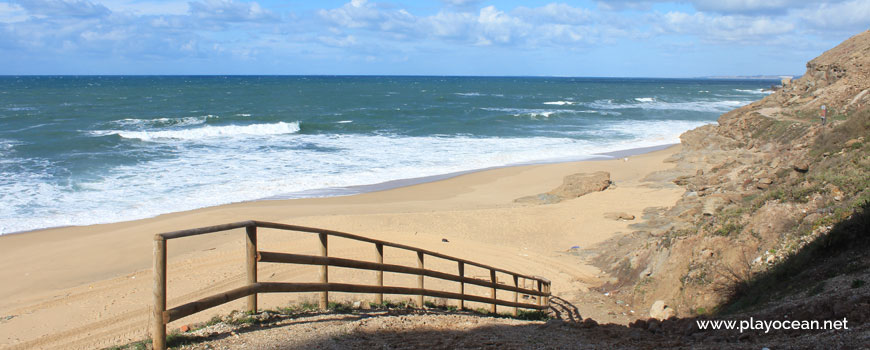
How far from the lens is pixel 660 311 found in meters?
8.45

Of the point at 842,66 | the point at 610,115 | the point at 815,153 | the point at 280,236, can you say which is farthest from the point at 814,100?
the point at 610,115

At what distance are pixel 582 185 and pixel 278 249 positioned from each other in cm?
982

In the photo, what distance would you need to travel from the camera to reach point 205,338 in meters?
4.38

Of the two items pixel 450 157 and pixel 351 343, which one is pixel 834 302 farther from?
pixel 450 157

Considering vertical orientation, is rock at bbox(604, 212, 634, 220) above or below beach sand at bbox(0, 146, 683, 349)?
above

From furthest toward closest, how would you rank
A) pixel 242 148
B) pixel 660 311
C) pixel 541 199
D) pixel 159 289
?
pixel 242 148
pixel 541 199
pixel 660 311
pixel 159 289

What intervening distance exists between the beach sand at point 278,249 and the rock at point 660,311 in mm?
648

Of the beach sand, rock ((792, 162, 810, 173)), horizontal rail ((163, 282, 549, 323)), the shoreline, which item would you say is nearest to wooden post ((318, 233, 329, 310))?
horizontal rail ((163, 282, 549, 323))

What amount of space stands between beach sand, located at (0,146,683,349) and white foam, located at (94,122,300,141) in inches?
796

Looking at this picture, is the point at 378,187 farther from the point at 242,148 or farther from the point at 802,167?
the point at 802,167

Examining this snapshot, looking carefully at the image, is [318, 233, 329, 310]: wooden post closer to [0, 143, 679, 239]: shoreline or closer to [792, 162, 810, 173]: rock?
[792, 162, 810, 173]: rock

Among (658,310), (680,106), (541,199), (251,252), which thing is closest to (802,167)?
(658,310)

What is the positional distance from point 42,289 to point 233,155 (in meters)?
17.3

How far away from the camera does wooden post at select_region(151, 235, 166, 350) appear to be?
3.83m
